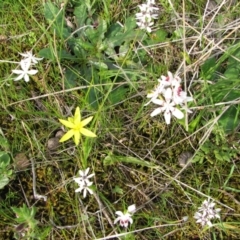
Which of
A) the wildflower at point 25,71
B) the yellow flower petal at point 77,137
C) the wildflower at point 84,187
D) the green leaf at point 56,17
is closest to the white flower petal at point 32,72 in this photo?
the wildflower at point 25,71

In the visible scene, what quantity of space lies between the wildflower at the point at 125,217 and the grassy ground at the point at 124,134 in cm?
4

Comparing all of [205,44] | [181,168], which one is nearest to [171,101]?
[181,168]

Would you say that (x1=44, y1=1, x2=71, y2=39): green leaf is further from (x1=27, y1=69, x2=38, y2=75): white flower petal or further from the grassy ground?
(x1=27, y1=69, x2=38, y2=75): white flower petal

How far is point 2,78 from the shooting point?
1.68 meters

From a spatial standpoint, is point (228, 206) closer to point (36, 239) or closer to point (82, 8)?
point (36, 239)

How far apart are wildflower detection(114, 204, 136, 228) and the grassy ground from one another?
4 centimetres

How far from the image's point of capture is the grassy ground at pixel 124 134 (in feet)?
5.13

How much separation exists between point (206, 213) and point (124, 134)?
389 mm

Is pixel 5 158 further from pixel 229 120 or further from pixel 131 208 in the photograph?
pixel 229 120

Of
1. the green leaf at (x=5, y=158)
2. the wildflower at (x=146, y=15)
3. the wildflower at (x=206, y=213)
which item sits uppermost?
the wildflower at (x=146, y=15)

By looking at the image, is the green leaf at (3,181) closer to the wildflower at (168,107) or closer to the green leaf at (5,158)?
the green leaf at (5,158)

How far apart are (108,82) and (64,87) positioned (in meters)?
0.16

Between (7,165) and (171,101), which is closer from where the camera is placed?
(171,101)

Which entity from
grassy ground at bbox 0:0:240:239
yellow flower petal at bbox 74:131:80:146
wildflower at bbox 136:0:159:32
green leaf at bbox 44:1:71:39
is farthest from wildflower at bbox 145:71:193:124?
green leaf at bbox 44:1:71:39
